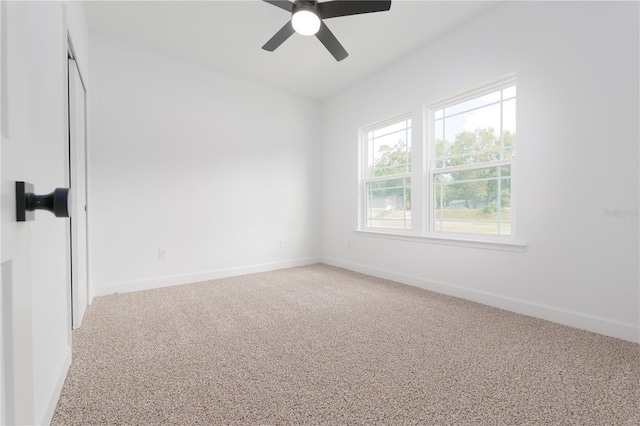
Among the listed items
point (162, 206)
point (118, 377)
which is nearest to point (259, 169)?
point (162, 206)

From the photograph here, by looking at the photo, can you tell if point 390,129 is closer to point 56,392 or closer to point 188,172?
point 188,172

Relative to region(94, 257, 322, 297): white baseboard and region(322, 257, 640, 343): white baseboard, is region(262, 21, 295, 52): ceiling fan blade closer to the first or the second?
region(94, 257, 322, 297): white baseboard

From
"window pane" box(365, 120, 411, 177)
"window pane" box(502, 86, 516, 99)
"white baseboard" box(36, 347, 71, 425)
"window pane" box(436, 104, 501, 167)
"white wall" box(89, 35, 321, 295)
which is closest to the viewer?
"white baseboard" box(36, 347, 71, 425)

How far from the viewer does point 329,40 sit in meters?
2.55

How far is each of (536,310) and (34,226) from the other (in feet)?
10.6

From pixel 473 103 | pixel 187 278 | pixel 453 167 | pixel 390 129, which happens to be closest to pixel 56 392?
pixel 187 278

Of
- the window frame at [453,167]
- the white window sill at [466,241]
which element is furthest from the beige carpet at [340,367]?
the window frame at [453,167]

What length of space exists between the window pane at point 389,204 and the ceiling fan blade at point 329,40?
5.51ft

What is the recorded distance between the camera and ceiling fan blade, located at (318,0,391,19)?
2.12 metres

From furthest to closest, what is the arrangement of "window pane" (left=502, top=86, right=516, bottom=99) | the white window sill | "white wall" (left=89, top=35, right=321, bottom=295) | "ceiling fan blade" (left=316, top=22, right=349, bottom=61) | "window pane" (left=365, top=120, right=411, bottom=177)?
1. "window pane" (left=365, top=120, right=411, bottom=177)
2. "white wall" (left=89, top=35, right=321, bottom=295)
3. "window pane" (left=502, top=86, right=516, bottom=99)
4. the white window sill
5. "ceiling fan blade" (left=316, top=22, right=349, bottom=61)

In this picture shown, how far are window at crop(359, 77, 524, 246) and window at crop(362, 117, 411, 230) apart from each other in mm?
13

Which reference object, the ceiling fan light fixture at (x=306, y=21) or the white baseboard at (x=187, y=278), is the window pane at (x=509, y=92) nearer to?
the ceiling fan light fixture at (x=306, y=21)

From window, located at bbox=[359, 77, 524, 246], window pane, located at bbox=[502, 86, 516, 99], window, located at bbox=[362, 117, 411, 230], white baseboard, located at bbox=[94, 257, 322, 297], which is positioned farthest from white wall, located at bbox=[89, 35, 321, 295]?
window pane, located at bbox=[502, 86, 516, 99]

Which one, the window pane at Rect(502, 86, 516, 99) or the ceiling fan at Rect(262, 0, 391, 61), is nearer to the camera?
the ceiling fan at Rect(262, 0, 391, 61)
